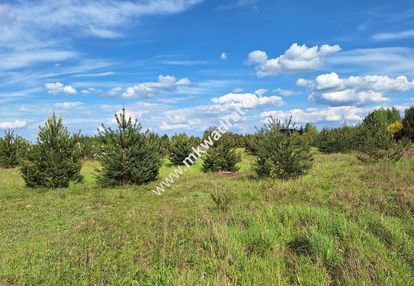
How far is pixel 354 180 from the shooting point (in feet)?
37.7

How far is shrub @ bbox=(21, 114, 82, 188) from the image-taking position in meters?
15.7

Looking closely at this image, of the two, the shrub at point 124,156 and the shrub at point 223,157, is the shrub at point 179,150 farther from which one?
the shrub at point 124,156

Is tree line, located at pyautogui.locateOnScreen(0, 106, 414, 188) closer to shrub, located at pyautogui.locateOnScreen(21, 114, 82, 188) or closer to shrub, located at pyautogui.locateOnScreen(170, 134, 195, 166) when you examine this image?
shrub, located at pyautogui.locateOnScreen(21, 114, 82, 188)

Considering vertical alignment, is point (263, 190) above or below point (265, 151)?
below

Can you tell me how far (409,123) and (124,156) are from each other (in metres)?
32.2

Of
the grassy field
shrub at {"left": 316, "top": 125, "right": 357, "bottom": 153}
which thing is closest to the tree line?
the grassy field

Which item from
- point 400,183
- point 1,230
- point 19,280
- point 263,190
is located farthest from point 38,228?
point 400,183

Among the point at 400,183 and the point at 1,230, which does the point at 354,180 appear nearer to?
the point at 400,183

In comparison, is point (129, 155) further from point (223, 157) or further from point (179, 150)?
point (179, 150)

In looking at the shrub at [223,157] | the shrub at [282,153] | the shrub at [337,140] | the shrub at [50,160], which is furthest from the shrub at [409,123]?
the shrub at [50,160]

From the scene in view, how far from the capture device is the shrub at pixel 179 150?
Result: 25.0 meters

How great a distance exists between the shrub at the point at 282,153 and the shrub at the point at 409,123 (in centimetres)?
2687

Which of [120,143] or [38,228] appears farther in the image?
[120,143]

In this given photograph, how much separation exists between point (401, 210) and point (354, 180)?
177 inches
